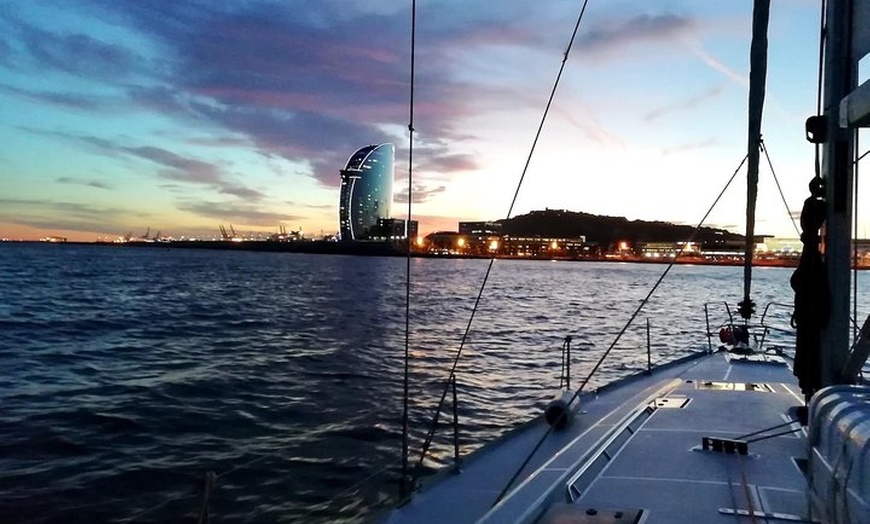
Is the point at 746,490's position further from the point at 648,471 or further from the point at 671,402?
the point at 671,402

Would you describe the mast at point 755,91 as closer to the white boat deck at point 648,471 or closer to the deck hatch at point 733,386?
the deck hatch at point 733,386

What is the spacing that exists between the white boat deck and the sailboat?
0.05 feet

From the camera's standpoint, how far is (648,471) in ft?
15.5

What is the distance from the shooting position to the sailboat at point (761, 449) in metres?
2.99

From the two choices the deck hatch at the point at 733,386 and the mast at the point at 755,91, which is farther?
the deck hatch at the point at 733,386

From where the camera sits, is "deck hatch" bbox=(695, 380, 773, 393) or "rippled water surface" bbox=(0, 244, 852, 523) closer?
"deck hatch" bbox=(695, 380, 773, 393)

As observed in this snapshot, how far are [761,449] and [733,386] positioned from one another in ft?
10.2

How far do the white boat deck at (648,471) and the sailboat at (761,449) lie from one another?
0.02 m

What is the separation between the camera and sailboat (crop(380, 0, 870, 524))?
9.80 ft

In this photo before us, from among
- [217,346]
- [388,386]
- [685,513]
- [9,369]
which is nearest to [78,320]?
[217,346]

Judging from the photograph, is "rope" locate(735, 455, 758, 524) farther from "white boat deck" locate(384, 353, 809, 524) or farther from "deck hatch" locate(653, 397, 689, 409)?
"deck hatch" locate(653, 397, 689, 409)

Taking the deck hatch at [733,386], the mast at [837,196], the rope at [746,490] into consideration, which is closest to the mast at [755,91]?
Result: the deck hatch at [733,386]

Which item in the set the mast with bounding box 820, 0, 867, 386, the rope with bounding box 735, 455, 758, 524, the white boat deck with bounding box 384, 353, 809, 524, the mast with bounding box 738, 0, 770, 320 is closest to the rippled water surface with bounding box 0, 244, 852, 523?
the white boat deck with bounding box 384, 353, 809, 524

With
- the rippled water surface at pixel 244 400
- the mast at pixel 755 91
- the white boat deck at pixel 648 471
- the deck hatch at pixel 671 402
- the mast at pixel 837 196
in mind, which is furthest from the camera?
the rippled water surface at pixel 244 400
